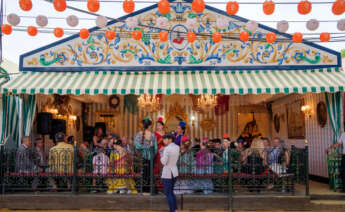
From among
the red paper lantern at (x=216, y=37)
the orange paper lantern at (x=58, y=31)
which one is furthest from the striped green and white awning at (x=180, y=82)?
the orange paper lantern at (x=58, y=31)

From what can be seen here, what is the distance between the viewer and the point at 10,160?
→ 298 inches

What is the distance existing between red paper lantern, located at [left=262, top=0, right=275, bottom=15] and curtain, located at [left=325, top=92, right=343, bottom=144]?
3132mm

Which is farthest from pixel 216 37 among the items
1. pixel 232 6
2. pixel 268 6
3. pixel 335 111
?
pixel 335 111

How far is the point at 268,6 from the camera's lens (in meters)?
6.94

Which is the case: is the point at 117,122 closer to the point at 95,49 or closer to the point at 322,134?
the point at 95,49

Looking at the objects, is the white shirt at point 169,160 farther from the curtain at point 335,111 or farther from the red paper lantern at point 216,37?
the curtain at point 335,111

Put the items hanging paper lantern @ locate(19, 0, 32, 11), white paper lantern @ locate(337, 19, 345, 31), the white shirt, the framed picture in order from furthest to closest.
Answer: the framed picture → white paper lantern @ locate(337, 19, 345, 31) → hanging paper lantern @ locate(19, 0, 32, 11) → the white shirt

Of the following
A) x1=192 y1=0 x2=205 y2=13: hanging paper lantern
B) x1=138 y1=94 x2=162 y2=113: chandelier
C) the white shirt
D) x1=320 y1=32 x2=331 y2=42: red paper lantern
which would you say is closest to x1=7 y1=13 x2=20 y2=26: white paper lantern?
x1=192 y1=0 x2=205 y2=13: hanging paper lantern

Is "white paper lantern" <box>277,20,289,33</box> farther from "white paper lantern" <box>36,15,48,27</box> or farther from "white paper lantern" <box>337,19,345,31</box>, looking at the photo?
"white paper lantern" <box>36,15,48,27</box>

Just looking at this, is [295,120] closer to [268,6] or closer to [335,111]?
[335,111]

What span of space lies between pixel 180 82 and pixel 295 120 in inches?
194

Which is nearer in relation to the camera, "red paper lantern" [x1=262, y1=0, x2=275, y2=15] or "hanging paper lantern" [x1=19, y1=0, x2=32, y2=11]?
Result: "hanging paper lantern" [x1=19, y1=0, x2=32, y2=11]

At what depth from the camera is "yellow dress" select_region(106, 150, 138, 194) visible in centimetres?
748

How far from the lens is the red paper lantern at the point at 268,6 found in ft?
22.7
